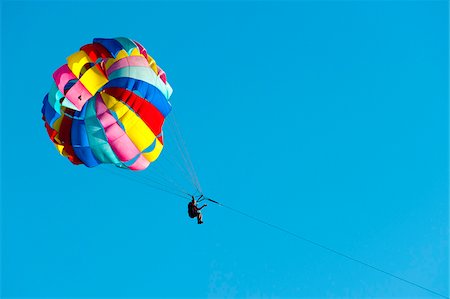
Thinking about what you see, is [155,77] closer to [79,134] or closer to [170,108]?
[170,108]

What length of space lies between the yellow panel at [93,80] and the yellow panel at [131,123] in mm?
355

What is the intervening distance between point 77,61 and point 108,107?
159cm

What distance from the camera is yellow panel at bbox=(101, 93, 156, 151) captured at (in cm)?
2489

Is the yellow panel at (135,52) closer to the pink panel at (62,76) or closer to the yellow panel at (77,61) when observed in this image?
the yellow panel at (77,61)

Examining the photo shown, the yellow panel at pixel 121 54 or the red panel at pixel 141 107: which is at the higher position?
the yellow panel at pixel 121 54

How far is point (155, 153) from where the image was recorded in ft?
85.6

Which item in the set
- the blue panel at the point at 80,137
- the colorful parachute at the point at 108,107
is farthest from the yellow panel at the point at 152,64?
the blue panel at the point at 80,137

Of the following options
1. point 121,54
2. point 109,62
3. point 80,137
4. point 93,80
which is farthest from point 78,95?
point 121,54

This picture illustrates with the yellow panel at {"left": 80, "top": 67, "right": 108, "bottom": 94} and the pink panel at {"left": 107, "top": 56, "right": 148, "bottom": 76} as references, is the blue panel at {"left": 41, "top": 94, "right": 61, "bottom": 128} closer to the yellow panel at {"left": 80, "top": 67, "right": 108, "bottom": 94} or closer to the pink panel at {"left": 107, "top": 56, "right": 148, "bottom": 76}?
the yellow panel at {"left": 80, "top": 67, "right": 108, "bottom": 94}

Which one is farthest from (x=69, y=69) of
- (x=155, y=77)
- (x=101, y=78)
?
(x=155, y=77)

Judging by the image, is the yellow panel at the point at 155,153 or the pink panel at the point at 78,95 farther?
the yellow panel at the point at 155,153

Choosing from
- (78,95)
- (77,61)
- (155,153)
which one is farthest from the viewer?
(155,153)

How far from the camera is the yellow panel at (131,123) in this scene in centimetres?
2489

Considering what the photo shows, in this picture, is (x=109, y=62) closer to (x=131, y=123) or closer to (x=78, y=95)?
(x=78, y=95)
